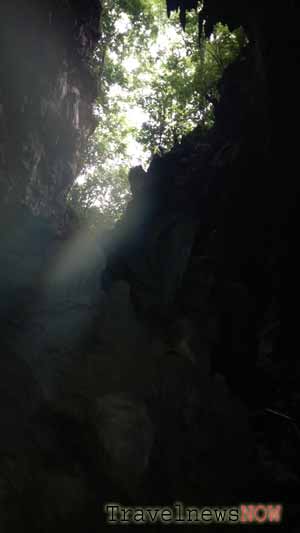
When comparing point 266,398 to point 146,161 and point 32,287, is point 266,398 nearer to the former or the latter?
point 32,287

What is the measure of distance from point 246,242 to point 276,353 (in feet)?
11.3

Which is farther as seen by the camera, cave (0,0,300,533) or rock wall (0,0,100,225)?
rock wall (0,0,100,225)

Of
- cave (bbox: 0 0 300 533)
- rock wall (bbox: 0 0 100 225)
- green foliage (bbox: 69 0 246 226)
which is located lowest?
cave (bbox: 0 0 300 533)

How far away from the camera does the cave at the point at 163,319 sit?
6.92 m

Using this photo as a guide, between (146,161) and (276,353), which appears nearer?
(276,353)

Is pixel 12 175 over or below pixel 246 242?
over

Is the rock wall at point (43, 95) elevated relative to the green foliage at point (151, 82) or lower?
lower

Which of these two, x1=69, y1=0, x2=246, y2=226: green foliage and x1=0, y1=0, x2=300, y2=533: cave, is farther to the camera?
x1=69, y1=0, x2=246, y2=226: green foliage

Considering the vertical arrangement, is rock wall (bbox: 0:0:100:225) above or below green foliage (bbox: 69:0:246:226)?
below

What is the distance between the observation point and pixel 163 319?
33.5 feet

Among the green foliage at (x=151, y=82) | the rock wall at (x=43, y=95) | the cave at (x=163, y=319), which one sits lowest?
the cave at (x=163, y=319)

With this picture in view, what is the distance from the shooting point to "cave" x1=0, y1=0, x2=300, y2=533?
6.92m

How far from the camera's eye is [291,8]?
25.1 feet

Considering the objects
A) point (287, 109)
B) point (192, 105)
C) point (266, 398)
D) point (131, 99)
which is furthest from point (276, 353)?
point (131, 99)
